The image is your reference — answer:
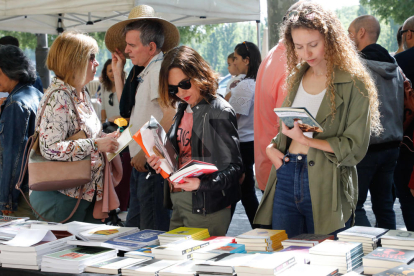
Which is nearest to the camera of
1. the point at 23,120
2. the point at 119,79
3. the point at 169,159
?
the point at 169,159

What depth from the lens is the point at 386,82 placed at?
3426mm

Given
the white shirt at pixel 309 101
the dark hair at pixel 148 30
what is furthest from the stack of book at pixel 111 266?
the dark hair at pixel 148 30

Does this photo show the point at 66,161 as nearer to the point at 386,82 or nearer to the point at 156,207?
the point at 156,207

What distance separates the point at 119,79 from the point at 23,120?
0.76 metres

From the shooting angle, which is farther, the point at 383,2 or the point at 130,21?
the point at 383,2

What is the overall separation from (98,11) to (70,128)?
131 inches

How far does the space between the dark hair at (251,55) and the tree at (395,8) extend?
599 inches

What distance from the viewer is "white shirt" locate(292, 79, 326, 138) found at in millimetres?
2275

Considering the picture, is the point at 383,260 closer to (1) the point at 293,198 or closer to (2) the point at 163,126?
(1) the point at 293,198

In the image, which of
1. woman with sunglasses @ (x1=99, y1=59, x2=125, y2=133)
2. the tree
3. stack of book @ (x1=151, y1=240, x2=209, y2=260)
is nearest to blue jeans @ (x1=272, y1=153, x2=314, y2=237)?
stack of book @ (x1=151, y1=240, x2=209, y2=260)

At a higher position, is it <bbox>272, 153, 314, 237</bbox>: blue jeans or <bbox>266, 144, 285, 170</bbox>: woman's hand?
<bbox>266, 144, 285, 170</bbox>: woman's hand

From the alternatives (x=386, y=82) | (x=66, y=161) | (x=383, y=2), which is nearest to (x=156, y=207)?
(x=66, y=161)

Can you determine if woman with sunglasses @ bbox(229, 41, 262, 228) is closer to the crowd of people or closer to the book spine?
the crowd of people

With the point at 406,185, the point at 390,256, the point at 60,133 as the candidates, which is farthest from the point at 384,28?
the point at 390,256
